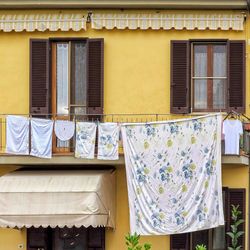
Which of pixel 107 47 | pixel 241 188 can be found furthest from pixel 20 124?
pixel 241 188

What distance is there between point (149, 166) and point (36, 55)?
3.86 meters

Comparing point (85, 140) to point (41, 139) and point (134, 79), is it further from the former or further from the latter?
point (134, 79)

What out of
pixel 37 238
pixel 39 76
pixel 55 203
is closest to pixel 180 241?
pixel 55 203

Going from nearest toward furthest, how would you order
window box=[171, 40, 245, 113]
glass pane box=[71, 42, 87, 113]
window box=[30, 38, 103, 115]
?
window box=[171, 40, 245, 113] < window box=[30, 38, 103, 115] < glass pane box=[71, 42, 87, 113]

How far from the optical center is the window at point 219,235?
16.8 m

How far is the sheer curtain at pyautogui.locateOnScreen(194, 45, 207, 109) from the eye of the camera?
56.1 ft

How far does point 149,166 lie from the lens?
631 inches

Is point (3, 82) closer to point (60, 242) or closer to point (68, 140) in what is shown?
point (68, 140)

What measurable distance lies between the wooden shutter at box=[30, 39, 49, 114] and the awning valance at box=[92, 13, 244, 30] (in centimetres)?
136

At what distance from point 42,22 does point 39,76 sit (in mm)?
1290

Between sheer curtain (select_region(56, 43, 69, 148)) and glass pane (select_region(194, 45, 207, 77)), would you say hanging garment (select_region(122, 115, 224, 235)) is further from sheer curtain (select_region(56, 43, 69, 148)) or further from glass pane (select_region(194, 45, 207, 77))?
sheer curtain (select_region(56, 43, 69, 148))

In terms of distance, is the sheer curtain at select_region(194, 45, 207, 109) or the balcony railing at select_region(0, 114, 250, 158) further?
the sheer curtain at select_region(194, 45, 207, 109)

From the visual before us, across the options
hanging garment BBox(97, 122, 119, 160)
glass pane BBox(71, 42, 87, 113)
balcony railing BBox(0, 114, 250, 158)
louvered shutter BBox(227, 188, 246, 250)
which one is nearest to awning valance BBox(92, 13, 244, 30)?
glass pane BBox(71, 42, 87, 113)

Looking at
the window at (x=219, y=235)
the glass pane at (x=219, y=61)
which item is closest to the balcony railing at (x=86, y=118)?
the glass pane at (x=219, y=61)
